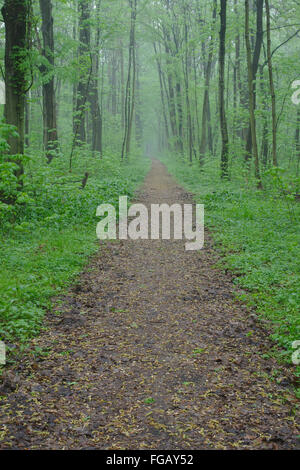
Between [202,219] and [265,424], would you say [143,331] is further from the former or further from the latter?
[202,219]

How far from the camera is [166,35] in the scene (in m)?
29.2

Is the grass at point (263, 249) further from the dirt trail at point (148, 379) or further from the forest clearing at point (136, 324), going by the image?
the dirt trail at point (148, 379)

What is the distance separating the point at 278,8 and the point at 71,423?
852 inches

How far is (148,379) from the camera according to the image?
13.1ft

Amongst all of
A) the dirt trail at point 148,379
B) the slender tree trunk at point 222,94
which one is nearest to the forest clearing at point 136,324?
the dirt trail at point 148,379

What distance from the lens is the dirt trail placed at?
10.5 feet

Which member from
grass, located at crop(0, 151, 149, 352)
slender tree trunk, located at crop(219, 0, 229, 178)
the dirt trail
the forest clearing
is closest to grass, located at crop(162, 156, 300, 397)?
the forest clearing

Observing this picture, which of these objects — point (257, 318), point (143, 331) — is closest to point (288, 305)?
point (257, 318)

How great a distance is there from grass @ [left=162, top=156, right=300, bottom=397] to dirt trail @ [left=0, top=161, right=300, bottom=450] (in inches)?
12.9

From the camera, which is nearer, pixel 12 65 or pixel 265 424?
pixel 265 424

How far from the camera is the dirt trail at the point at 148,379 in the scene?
3195 millimetres

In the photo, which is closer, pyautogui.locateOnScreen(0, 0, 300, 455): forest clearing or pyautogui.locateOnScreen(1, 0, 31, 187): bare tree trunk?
pyautogui.locateOnScreen(0, 0, 300, 455): forest clearing

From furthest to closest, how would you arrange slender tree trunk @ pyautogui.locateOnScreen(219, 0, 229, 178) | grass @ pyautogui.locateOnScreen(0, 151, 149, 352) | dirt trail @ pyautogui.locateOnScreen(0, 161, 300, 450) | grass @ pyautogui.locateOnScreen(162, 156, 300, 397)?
slender tree trunk @ pyautogui.locateOnScreen(219, 0, 229, 178), grass @ pyautogui.locateOnScreen(162, 156, 300, 397), grass @ pyautogui.locateOnScreen(0, 151, 149, 352), dirt trail @ pyautogui.locateOnScreen(0, 161, 300, 450)

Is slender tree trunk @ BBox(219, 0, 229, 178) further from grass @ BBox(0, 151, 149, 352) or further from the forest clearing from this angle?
grass @ BBox(0, 151, 149, 352)
